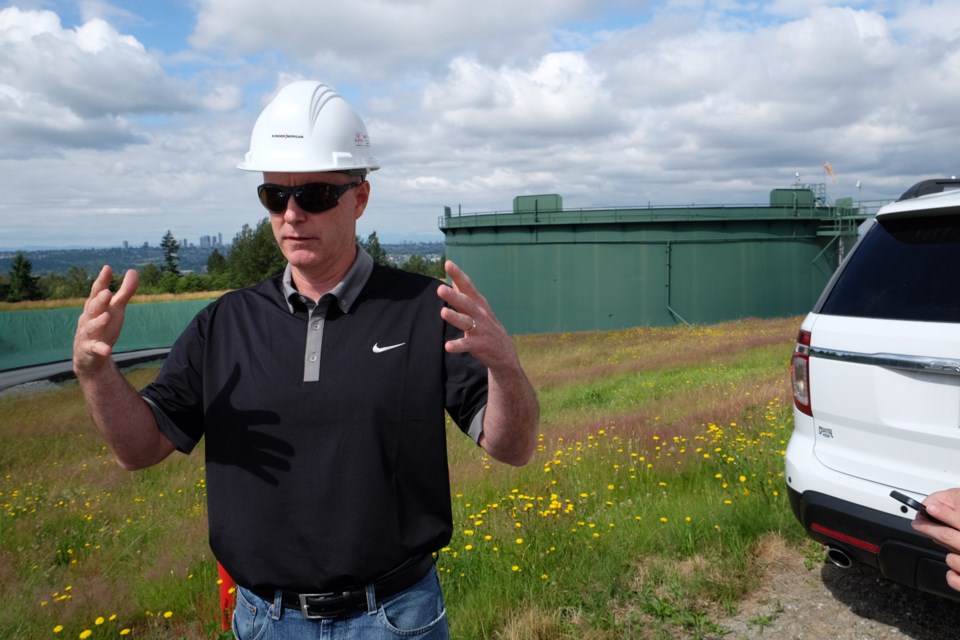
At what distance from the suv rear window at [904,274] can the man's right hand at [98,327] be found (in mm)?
3103

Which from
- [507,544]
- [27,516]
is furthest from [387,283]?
[27,516]

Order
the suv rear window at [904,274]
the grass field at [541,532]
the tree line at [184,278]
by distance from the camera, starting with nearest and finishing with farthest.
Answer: the suv rear window at [904,274] < the grass field at [541,532] < the tree line at [184,278]

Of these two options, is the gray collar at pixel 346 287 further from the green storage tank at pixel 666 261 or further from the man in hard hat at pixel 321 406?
the green storage tank at pixel 666 261

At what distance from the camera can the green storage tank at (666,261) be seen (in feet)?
A: 91.7

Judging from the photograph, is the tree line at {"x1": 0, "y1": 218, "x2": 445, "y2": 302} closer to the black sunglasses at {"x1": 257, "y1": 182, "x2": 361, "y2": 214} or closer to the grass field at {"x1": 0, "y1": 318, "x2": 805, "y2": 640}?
the grass field at {"x1": 0, "y1": 318, "x2": 805, "y2": 640}

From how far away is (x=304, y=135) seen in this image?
2275 millimetres

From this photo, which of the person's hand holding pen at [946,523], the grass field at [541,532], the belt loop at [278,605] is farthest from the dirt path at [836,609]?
the belt loop at [278,605]

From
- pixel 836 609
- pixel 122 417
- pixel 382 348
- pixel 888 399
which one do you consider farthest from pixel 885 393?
pixel 122 417

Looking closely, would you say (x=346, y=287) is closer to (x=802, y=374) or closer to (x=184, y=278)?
(x=802, y=374)

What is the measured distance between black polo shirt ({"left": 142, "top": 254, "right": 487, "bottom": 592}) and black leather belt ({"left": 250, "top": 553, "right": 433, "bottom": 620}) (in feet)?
0.10

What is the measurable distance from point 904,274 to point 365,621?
2828 mm

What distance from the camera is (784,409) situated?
770cm

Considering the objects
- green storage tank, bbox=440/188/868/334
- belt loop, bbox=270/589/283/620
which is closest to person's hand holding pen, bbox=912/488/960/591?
belt loop, bbox=270/589/283/620

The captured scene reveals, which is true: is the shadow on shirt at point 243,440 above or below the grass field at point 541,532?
above
